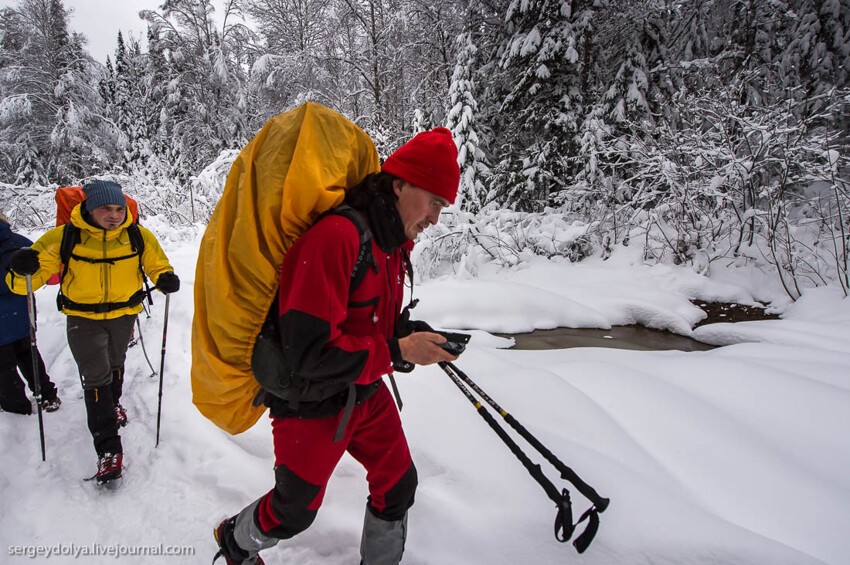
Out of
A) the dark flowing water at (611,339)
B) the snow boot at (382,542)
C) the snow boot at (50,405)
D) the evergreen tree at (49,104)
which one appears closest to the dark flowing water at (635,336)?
the dark flowing water at (611,339)

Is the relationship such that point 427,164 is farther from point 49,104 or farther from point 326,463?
point 49,104

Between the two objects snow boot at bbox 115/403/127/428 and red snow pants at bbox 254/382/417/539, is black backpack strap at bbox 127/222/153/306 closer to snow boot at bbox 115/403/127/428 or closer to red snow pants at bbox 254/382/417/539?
snow boot at bbox 115/403/127/428

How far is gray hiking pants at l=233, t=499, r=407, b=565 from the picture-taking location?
179cm

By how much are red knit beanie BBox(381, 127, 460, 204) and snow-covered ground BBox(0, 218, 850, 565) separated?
172cm

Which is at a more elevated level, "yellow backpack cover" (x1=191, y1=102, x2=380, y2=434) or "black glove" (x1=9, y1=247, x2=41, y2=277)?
"yellow backpack cover" (x1=191, y1=102, x2=380, y2=434)

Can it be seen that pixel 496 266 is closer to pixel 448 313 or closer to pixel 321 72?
pixel 448 313

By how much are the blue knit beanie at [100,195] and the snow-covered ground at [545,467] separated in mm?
1761

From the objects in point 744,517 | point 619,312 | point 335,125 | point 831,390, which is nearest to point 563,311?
point 619,312

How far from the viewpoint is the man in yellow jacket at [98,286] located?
280cm

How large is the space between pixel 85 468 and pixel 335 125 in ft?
10.4

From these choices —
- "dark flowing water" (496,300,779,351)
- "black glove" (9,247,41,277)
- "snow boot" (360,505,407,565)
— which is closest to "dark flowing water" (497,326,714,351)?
"dark flowing water" (496,300,779,351)

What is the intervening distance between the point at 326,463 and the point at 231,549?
0.71m

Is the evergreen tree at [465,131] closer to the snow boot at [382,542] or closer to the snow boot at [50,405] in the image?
the snow boot at [50,405]

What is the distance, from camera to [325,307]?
136 centimetres
